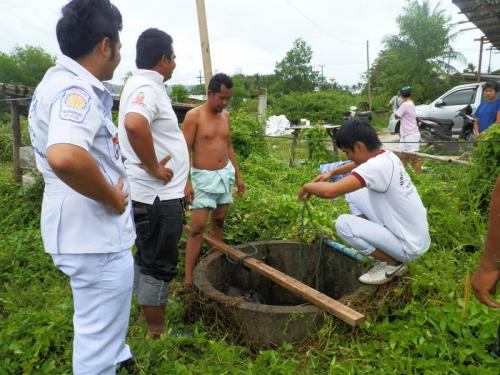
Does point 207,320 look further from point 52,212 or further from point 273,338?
point 52,212

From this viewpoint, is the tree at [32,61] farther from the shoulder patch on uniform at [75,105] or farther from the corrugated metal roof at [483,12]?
the shoulder patch on uniform at [75,105]

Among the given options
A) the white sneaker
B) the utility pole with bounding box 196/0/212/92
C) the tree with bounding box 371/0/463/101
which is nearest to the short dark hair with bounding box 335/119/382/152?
the white sneaker

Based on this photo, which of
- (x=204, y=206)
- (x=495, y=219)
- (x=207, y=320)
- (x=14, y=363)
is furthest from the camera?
(x=204, y=206)

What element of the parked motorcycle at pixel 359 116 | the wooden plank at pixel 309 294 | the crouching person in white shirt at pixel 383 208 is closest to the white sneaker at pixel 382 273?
the crouching person in white shirt at pixel 383 208

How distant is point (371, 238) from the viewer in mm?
3217

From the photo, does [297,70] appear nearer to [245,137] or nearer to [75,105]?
[245,137]

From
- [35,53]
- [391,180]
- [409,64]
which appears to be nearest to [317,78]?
[409,64]

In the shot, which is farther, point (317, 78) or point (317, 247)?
point (317, 78)

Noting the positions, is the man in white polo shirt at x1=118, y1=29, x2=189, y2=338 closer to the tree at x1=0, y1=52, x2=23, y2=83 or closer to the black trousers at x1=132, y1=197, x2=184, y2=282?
the black trousers at x1=132, y1=197, x2=184, y2=282

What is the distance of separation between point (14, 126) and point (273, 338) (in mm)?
5483

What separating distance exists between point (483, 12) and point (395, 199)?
9.33 m

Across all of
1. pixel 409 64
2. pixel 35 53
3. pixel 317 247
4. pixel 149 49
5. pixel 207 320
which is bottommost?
pixel 207 320

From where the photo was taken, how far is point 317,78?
3872 centimetres

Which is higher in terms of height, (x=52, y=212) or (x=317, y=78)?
(x=317, y=78)
